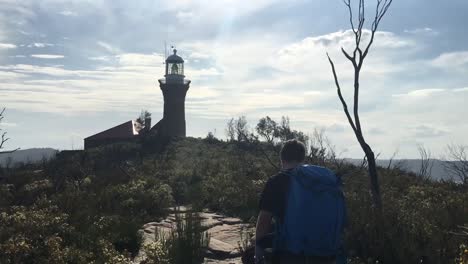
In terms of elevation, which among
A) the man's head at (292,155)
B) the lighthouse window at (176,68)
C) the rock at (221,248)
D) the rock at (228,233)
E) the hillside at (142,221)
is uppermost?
the lighthouse window at (176,68)

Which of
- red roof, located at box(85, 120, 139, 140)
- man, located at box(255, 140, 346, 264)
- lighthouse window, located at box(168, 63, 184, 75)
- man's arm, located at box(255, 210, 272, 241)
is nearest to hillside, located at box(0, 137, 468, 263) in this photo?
man, located at box(255, 140, 346, 264)

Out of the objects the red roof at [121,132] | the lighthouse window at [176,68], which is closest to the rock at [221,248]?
the lighthouse window at [176,68]

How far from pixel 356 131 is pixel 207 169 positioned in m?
12.2

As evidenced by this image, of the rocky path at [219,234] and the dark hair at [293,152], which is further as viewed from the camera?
the rocky path at [219,234]

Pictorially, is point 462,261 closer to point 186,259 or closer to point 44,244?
point 186,259

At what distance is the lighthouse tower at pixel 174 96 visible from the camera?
41.2 m

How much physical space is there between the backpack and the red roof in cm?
3945

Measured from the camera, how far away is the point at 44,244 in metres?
6.79

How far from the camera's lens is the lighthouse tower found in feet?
135

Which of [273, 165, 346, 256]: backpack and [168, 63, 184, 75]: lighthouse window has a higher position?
[168, 63, 184, 75]: lighthouse window

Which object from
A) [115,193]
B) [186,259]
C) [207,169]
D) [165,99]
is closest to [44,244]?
[186,259]

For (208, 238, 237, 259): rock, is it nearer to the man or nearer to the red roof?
the man

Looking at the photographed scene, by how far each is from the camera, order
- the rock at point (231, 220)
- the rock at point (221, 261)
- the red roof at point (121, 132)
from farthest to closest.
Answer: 1. the red roof at point (121, 132)
2. the rock at point (231, 220)
3. the rock at point (221, 261)

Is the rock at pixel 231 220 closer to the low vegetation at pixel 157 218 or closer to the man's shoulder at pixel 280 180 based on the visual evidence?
the low vegetation at pixel 157 218
